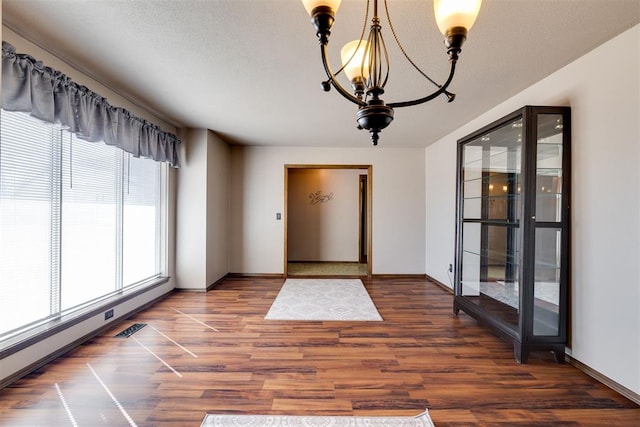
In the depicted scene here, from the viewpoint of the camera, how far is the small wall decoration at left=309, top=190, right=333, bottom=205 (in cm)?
641

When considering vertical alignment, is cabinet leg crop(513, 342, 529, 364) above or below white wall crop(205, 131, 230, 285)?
below

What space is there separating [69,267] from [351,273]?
13.2 ft

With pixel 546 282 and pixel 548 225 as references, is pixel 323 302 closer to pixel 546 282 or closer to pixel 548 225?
pixel 546 282

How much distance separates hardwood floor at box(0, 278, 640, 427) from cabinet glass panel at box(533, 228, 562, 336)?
30 cm

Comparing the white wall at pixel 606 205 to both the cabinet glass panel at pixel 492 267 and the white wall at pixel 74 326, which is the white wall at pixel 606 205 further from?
the white wall at pixel 74 326

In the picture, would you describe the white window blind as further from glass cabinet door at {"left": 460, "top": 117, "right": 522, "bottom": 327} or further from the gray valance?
glass cabinet door at {"left": 460, "top": 117, "right": 522, "bottom": 327}

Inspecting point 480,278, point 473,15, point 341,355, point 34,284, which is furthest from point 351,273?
point 473,15

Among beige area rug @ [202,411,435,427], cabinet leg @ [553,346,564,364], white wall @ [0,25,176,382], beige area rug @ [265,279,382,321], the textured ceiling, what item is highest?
the textured ceiling

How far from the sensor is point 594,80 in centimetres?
202

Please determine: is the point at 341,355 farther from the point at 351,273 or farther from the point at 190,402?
the point at 351,273

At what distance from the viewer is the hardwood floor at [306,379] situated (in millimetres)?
1663

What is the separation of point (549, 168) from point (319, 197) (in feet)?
15.0

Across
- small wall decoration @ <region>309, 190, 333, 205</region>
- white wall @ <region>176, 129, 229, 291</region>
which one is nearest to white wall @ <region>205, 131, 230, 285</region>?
white wall @ <region>176, 129, 229, 291</region>

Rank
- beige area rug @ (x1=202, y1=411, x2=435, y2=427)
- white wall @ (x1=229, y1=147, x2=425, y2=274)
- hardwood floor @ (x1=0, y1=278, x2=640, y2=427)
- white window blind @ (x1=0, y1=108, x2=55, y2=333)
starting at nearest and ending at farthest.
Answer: beige area rug @ (x1=202, y1=411, x2=435, y2=427) → hardwood floor @ (x1=0, y1=278, x2=640, y2=427) → white window blind @ (x1=0, y1=108, x2=55, y2=333) → white wall @ (x1=229, y1=147, x2=425, y2=274)
